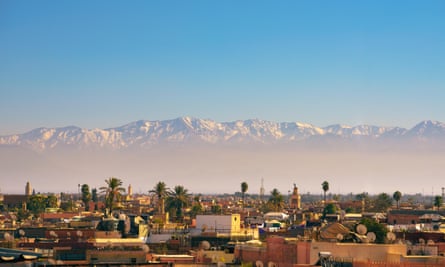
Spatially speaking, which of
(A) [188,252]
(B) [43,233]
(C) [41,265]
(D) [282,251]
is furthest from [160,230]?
(C) [41,265]

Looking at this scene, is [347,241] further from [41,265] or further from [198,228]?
[198,228]

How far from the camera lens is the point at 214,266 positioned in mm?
56000

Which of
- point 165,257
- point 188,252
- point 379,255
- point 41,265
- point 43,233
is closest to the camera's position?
point 41,265

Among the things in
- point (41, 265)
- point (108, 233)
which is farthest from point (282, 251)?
point (108, 233)

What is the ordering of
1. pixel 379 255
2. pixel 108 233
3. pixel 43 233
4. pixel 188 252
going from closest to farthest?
1. pixel 379 255
2. pixel 188 252
3. pixel 108 233
4. pixel 43 233

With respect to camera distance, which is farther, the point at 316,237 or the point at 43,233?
the point at 43,233

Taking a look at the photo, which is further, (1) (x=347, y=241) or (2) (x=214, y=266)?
(1) (x=347, y=241)

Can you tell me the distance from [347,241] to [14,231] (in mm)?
49605

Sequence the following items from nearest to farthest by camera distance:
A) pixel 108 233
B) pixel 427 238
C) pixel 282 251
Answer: pixel 282 251 → pixel 427 238 → pixel 108 233

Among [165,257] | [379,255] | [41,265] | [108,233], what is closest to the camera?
[41,265]

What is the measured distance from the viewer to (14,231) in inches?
4026

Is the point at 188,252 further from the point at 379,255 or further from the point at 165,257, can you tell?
the point at 379,255

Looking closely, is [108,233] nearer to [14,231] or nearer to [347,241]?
[14,231]

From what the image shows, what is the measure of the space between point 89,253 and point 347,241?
Answer: 1431cm
